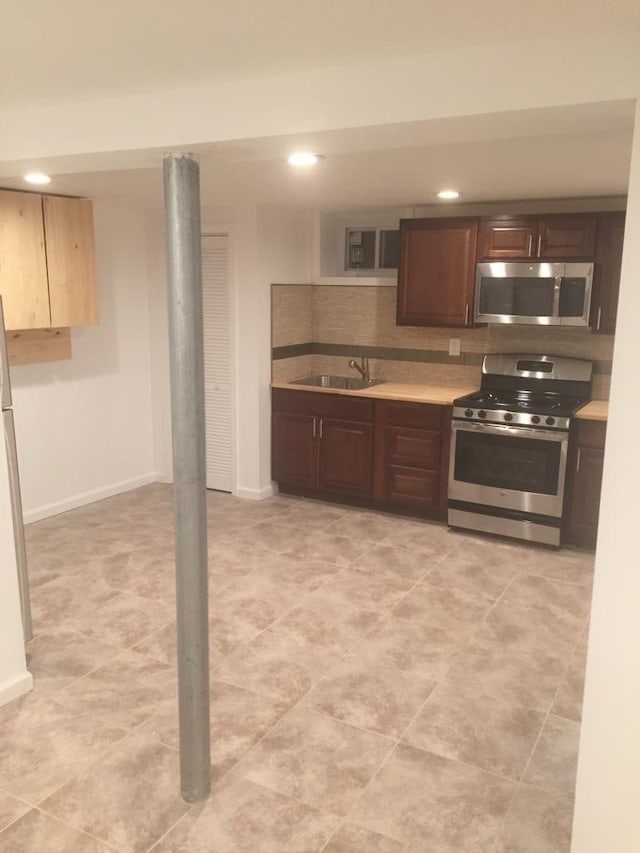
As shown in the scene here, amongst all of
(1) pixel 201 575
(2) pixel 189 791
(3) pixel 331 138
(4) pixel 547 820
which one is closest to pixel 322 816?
(2) pixel 189 791

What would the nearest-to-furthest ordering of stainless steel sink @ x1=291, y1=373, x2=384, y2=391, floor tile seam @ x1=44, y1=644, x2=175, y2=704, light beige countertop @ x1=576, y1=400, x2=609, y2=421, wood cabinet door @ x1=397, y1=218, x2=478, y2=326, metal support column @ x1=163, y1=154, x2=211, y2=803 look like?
metal support column @ x1=163, y1=154, x2=211, y2=803 < floor tile seam @ x1=44, y1=644, x2=175, y2=704 < light beige countertop @ x1=576, y1=400, x2=609, y2=421 < wood cabinet door @ x1=397, y1=218, x2=478, y2=326 < stainless steel sink @ x1=291, y1=373, x2=384, y2=391

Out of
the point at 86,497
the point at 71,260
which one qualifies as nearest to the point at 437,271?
the point at 71,260

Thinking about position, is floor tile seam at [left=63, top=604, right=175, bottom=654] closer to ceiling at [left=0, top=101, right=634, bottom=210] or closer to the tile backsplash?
ceiling at [left=0, top=101, right=634, bottom=210]

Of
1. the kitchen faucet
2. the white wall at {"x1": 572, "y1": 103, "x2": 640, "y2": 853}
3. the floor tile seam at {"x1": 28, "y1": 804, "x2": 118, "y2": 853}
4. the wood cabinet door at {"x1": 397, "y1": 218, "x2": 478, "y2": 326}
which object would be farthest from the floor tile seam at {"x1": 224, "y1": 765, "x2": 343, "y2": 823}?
the kitchen faucet

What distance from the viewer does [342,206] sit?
5168mm

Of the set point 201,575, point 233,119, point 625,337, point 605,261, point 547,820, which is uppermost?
point 233,119

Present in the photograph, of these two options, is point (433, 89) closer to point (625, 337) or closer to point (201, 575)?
point (625, 337)

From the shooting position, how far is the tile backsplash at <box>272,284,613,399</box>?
5199 millimetres

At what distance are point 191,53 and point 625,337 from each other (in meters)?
1.23

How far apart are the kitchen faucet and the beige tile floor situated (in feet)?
5.12

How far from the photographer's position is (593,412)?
445 cm

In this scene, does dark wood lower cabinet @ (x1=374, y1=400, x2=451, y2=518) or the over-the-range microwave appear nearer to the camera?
the over-the-range microwave

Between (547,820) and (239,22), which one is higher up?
(239,22)

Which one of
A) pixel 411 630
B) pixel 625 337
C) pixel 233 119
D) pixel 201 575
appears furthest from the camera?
pixel 411 630
